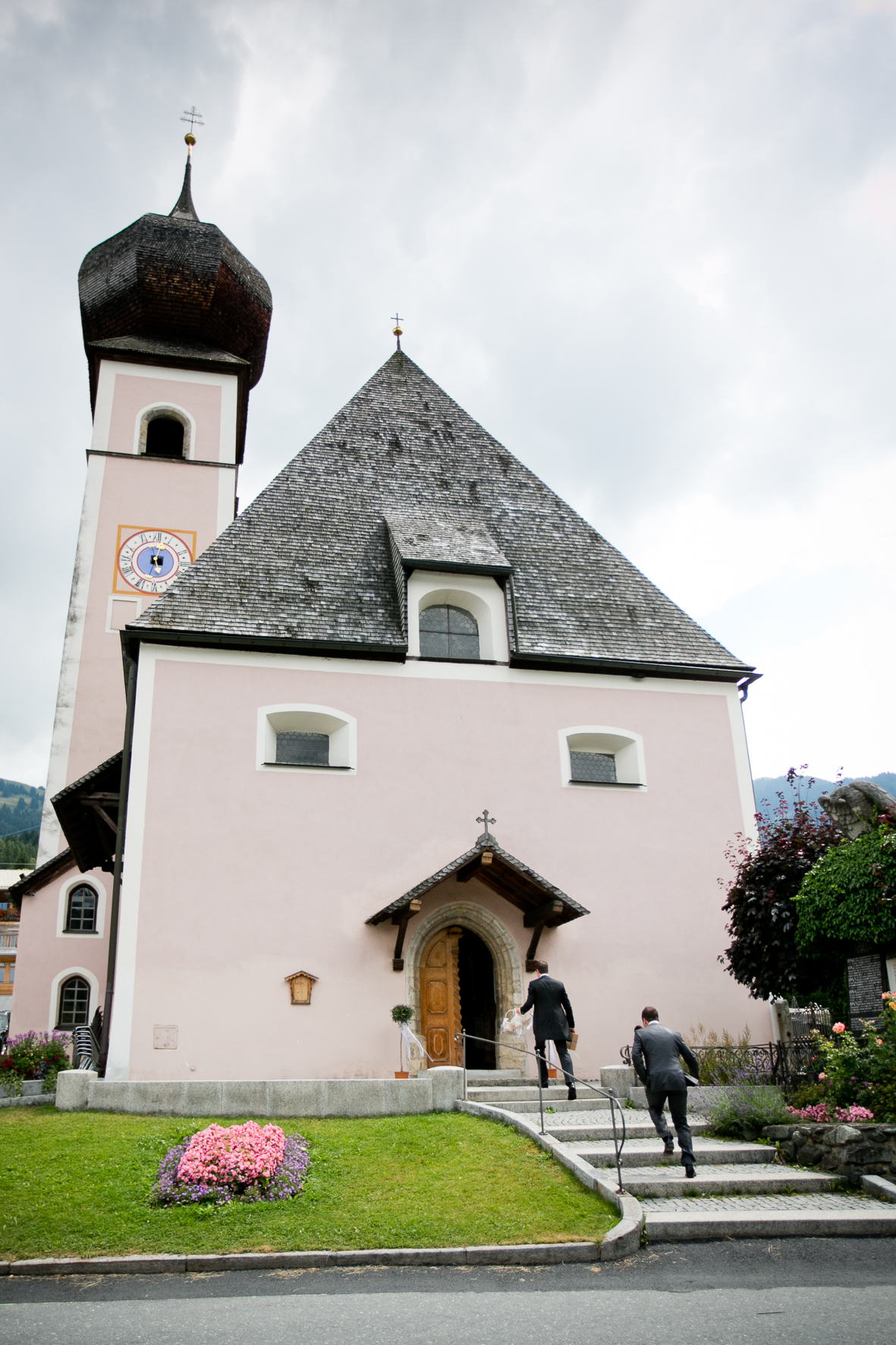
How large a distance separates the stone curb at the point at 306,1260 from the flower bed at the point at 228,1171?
96 cm

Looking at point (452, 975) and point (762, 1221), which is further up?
point (452, 975)

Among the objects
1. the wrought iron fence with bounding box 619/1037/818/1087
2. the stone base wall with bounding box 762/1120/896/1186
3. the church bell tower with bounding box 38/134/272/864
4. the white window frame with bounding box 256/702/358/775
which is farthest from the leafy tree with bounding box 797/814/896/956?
the church bell tower with bounding box 38/134/272/864

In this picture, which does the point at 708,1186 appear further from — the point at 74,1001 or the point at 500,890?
the point at 74,1001

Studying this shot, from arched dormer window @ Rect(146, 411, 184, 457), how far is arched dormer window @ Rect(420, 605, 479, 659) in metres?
12.2

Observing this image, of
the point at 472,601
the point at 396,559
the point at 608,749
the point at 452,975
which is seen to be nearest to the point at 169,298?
the point at 396,559

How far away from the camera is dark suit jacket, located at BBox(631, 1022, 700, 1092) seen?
8430 millimetres

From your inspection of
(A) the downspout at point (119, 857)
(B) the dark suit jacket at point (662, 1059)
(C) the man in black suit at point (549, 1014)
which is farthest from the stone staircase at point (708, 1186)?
(A) the downspout at point (119, 857)

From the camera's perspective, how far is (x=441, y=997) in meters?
14.4

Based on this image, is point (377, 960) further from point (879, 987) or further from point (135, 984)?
point (879, 987)

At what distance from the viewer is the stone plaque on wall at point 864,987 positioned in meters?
10.3

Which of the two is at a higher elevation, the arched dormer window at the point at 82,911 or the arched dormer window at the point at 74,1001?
the arched dormer window at the point at 82,911

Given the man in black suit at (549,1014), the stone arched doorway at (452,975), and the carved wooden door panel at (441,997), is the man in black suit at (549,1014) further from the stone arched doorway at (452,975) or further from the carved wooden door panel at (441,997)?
the carved wooden door panel at (441,997)

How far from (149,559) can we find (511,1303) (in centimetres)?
2065

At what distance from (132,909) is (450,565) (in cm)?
676
